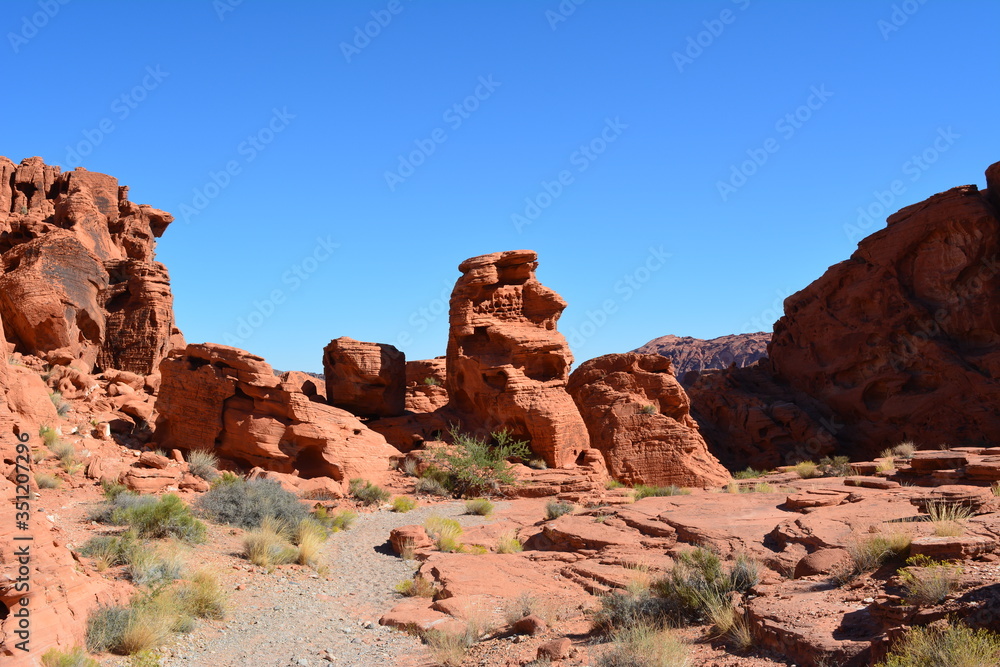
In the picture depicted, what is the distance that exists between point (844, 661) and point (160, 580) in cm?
776

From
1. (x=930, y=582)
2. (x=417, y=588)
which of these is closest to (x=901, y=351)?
(x=417, y=588)

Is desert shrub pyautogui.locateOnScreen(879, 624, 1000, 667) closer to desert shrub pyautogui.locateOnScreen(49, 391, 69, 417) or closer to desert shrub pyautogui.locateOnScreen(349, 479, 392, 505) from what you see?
desert shrub pyautogui.locateOnScreen(349, 479, 392, 505)

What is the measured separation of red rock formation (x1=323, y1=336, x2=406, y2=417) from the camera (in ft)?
77.7

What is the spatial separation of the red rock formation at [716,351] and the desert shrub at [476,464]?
183ft

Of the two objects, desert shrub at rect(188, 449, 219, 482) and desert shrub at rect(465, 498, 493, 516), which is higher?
desert shrub at rect(188, 449, 219, 482)

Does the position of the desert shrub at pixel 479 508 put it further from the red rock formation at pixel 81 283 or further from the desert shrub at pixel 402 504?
the red rock formation at pixel 81 283

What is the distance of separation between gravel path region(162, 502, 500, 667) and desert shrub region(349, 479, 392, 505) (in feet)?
15.3

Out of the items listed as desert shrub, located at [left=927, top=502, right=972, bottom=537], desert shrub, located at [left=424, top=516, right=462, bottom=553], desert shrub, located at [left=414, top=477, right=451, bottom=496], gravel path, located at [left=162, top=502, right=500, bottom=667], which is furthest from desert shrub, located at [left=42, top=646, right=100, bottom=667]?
desert shrub, located at [left=414, top=477, right=451, bottom=496]

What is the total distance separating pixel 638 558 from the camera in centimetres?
1128

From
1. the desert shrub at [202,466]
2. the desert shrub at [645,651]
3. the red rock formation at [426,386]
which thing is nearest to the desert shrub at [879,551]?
the desert shrub at [645,651]

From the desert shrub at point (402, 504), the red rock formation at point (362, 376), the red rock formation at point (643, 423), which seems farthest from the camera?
the red rock formation at point (362, 376)

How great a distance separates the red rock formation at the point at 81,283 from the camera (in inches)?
906

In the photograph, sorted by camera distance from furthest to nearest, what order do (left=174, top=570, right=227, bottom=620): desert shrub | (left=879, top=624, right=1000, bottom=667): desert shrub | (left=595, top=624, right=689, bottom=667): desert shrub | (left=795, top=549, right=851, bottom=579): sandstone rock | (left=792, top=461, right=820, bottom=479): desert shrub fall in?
(left=792, top=461, right=820, bottom=479): desert shrub < (left=174, top=570, right=227, bottom=620): desert shrub < (left=795, top=549, right=851, bottom=579): sandstone rock < (left=595, top=624, right=689, bottom=667): desert shrub < (left=879, top=624, right=1000, bottom=667): desert shrub

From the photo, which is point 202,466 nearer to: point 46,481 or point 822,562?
point 46,481
